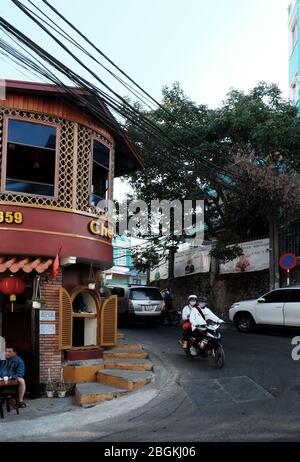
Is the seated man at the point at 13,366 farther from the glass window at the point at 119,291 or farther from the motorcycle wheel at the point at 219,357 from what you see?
the glass window at the point at 119,291

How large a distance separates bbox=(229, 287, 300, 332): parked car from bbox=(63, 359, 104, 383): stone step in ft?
23.0

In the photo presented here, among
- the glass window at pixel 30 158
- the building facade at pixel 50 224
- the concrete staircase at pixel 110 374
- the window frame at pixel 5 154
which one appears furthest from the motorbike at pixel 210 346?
the glass window at pixel 30 158

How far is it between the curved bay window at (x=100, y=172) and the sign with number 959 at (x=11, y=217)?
87.1 inches

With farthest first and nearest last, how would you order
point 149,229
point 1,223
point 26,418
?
point 149,229
point 1,223
point 26,418

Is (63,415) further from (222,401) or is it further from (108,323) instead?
(108,323)

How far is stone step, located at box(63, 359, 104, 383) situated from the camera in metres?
11.8

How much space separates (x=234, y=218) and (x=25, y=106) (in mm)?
10310

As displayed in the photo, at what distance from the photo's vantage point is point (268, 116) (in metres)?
19.8

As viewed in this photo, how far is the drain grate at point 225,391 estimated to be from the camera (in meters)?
9.43

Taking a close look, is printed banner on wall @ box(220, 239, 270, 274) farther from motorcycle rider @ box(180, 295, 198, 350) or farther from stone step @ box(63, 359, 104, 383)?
stone step @ box(63, 359, 104, 383)

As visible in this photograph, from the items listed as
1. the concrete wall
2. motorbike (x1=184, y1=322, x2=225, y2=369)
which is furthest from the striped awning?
the concrete wall
